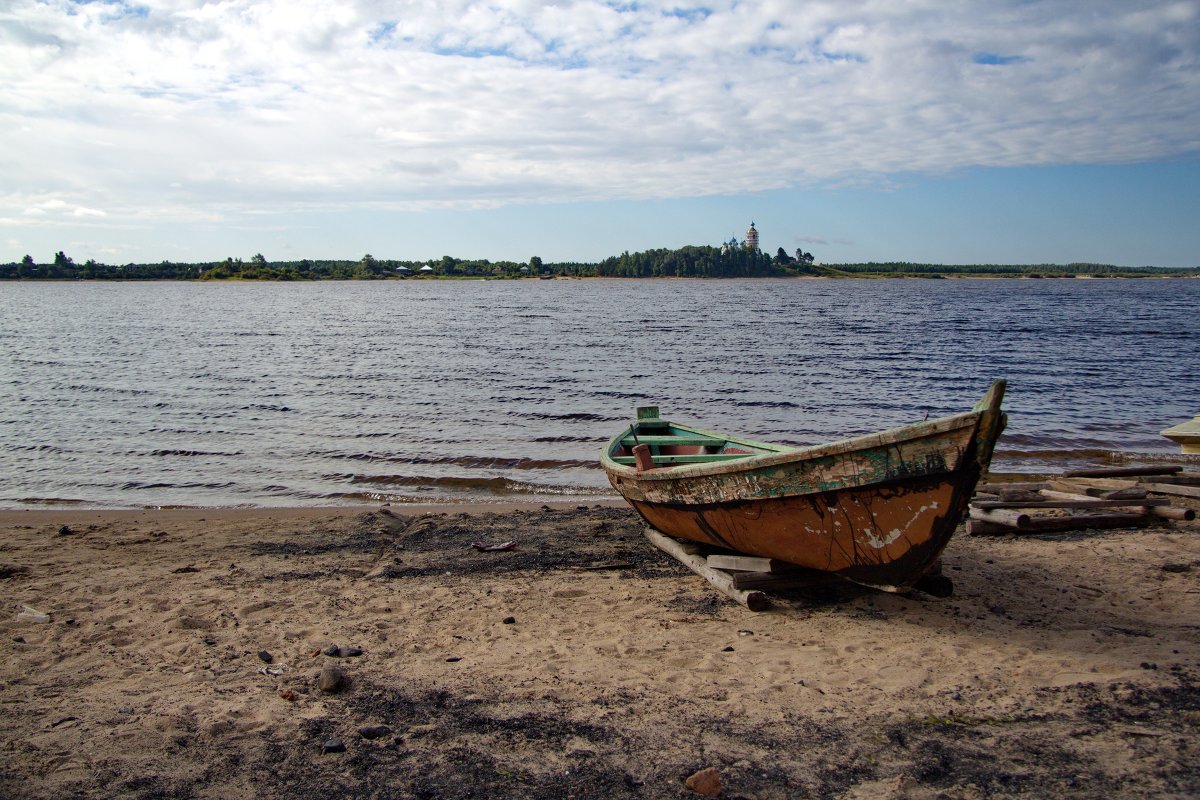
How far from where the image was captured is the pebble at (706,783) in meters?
4.12

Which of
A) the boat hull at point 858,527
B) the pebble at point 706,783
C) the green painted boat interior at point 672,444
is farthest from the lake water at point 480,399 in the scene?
the pebble at point 706,783

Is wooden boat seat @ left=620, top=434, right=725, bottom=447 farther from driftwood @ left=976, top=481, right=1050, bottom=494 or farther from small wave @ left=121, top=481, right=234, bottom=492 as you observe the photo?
small wave @ left=121, top=481, right=234, bottom=492

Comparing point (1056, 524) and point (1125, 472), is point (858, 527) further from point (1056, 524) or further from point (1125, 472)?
point (1125, 472)

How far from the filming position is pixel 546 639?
20.8ft

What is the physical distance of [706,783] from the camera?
13.7 ft

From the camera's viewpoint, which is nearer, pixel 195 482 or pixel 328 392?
pixel 195 482

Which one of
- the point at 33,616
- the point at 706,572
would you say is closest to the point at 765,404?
the point at 706,572

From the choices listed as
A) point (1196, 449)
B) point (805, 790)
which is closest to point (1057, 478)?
point (1196, 449)

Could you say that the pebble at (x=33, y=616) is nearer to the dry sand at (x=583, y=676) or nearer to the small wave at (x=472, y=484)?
the dry sand at (x=583, y=676)

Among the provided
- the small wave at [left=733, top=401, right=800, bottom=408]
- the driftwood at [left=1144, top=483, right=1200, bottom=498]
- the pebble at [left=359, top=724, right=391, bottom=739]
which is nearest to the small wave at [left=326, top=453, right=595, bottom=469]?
the small wave at [left=733, top=401, right=800, bottom=408]

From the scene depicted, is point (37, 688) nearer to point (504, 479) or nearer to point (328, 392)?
point (504, 479)

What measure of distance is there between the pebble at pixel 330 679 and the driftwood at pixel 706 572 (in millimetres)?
3332

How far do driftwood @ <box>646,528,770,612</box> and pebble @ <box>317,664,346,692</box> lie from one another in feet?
10.9

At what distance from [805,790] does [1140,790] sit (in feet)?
5.46
